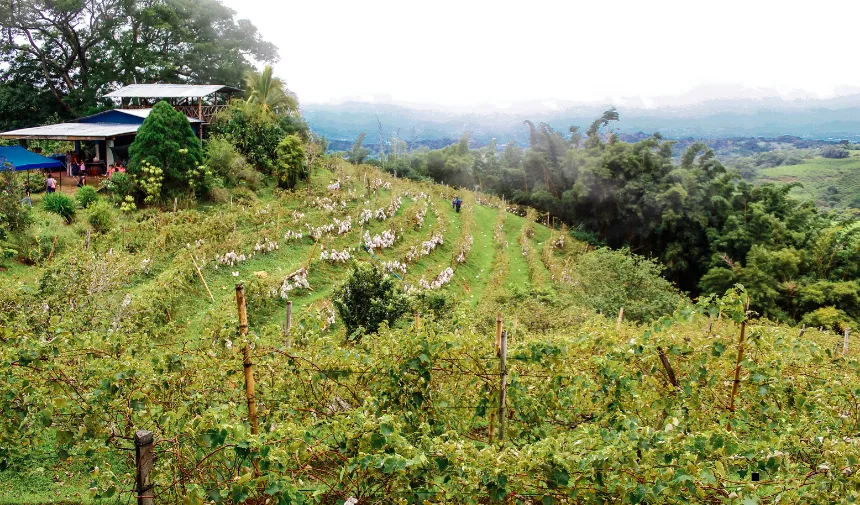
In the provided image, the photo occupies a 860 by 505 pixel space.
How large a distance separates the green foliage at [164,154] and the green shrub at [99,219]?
1.59 m

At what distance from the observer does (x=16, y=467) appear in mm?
4520

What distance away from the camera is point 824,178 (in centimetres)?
4725

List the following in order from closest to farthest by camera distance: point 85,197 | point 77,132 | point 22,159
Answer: point 85,197, point 22,159, point 77,132

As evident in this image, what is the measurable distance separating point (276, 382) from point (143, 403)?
3.52ft

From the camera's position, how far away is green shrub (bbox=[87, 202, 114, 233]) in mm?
11938

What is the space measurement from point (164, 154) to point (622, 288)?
1323 centimetres

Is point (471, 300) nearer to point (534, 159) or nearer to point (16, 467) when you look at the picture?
point (16, 467)

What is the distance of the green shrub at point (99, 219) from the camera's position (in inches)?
470

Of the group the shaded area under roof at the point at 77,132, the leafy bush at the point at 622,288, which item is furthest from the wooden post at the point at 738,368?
the shaded area under roof at the point at 77,132

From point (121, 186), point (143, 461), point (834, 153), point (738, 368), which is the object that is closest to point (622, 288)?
point (738, 368)

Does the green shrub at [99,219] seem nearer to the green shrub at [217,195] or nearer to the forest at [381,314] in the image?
the forest at [381,314]

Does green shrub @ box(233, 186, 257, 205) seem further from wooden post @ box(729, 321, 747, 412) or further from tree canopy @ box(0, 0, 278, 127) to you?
wooden post @ box(729, 321, 747, 412)

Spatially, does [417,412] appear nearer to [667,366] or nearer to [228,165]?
[667,366]

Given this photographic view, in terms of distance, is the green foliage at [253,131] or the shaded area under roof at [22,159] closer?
the shaded area under roof at [22,159]
